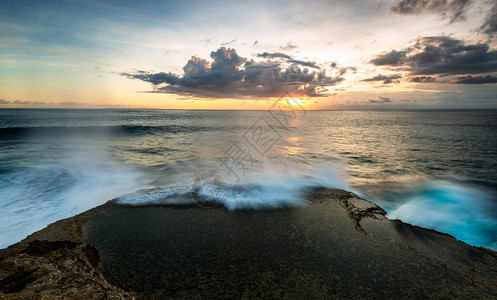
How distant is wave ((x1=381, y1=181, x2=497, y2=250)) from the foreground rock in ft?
5.48

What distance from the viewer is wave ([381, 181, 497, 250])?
5.14 m

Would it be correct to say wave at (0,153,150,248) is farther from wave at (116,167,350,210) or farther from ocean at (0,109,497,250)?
wave at (116,167,350,210)

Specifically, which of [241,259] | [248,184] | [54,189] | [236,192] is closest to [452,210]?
[248,184]

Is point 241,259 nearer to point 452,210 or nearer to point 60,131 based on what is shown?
point 452,210

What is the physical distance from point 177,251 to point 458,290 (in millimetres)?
3692

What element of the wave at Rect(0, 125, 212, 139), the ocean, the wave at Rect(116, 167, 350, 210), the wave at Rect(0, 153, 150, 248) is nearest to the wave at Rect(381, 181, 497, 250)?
the ocean

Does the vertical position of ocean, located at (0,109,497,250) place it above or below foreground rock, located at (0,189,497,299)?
below

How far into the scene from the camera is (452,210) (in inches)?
249

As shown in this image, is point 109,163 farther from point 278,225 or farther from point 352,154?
point 352,154

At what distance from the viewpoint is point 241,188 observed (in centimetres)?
659

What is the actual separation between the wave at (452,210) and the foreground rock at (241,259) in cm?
167

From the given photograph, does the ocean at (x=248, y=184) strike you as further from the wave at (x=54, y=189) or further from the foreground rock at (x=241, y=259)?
the foreground rock at (x=241, y=259)

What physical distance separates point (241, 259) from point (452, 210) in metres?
6.78

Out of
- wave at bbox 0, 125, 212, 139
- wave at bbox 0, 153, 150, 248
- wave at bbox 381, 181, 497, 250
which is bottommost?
wave at bbox 381, 181, 497, 250
